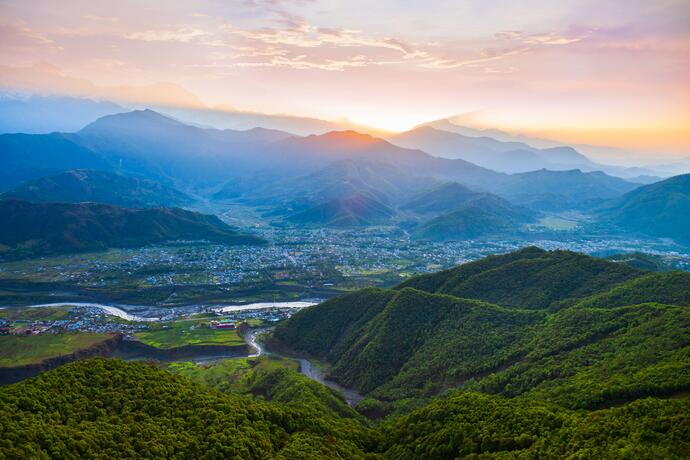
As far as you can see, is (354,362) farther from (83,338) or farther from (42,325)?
(42,325)

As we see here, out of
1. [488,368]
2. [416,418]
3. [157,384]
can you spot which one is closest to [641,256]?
[488,368]

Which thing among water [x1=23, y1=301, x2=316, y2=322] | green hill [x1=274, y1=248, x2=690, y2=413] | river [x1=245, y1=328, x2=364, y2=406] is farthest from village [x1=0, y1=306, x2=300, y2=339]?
green hill [x1=274, y1=248, x2=690, y2=413]

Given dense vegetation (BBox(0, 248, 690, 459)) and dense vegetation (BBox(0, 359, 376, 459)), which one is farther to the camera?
dense vegetation (BBox(0, 248, 690, 459))

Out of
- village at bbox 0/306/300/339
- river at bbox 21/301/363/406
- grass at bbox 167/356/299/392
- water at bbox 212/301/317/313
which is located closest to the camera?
grass at bbox 167/356/299/392

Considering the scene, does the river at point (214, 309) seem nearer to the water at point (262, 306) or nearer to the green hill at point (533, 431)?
the water at point (262, 306)

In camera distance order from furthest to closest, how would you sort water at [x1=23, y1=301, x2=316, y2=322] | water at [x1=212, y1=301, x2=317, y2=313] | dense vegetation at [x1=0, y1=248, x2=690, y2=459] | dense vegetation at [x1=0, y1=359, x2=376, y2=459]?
water at [x1=212, y1=301, x2=317, y2=313] → water at [x1=23, y1=301, x2=316, y2=322] → dense vegetation at [x1=0, y1=248, x2=690, y2=459] → dense vegetation at [x1=0, y1=359, x2=376, y2=459]

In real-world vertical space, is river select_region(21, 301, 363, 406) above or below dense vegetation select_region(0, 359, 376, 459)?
below

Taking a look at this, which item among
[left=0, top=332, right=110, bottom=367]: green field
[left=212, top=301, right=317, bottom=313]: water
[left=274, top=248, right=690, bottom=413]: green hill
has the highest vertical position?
[left=274, top=248, right=690, bottom=413]: green hill

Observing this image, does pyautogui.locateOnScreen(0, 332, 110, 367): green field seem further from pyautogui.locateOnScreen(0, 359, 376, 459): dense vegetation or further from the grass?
pyautogui.locateOnScreen(0, 359, 376, 459): dense vegetation
